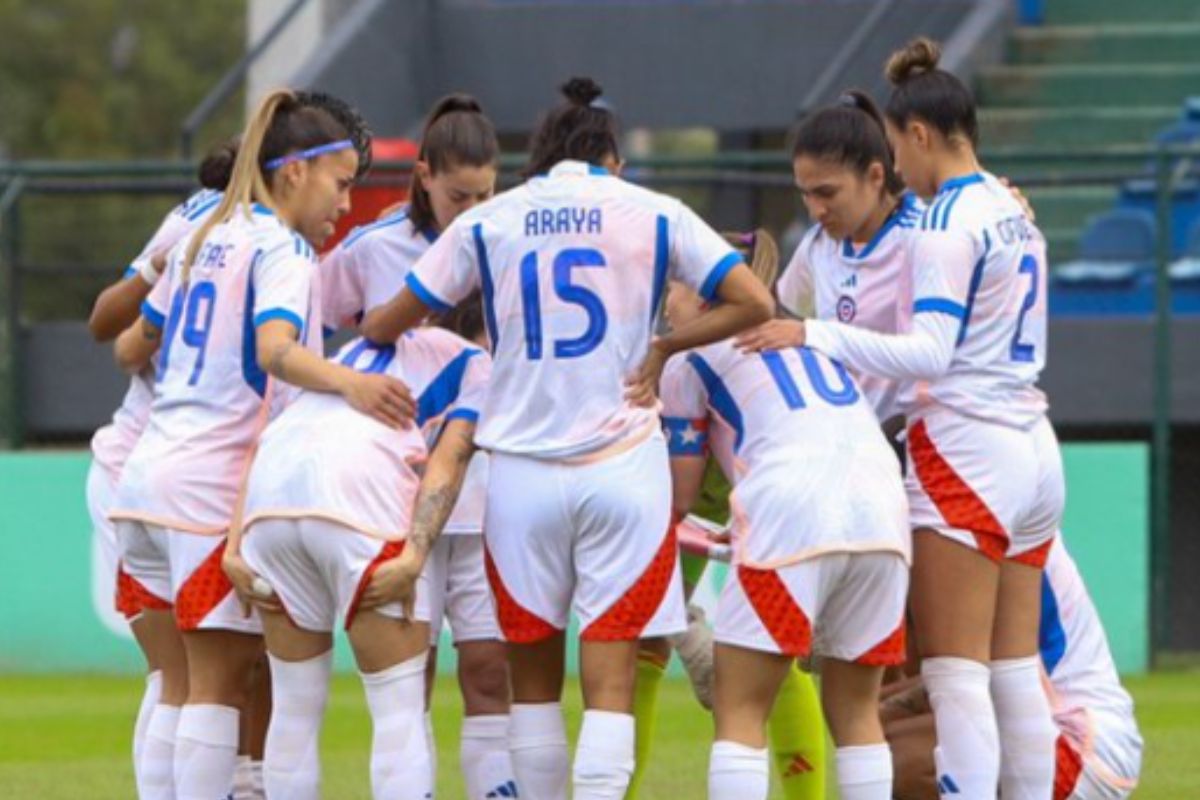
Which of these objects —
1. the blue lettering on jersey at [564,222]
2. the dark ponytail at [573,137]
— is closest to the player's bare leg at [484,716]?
the blue lettering on jersey at [564,222]

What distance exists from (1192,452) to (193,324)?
875 cm

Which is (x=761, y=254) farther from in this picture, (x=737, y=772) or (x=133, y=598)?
(x=133, y=598)

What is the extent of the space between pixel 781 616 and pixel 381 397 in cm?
108

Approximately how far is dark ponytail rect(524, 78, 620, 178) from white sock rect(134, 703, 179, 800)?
1663 mm

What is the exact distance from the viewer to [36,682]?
42.1ft

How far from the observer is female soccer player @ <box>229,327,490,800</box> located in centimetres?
660

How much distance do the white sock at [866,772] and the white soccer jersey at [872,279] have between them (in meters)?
0.94

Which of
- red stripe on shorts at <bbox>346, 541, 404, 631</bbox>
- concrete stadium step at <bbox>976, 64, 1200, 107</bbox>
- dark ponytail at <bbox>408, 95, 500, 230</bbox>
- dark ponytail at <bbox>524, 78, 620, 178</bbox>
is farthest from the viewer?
concrete stadium step at <bbox>976, 64, 1200, 107</bbox>

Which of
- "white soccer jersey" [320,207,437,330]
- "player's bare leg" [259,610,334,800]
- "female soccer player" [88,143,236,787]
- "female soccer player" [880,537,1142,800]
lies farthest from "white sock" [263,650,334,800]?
"female soccer player" [880,537,1142,800]

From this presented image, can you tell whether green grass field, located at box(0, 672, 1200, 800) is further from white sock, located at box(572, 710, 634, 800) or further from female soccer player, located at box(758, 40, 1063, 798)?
white sock, located at box(572, 710, 634, 800)

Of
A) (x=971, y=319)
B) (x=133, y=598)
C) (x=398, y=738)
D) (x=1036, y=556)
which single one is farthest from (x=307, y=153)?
(x=1036, y=556)

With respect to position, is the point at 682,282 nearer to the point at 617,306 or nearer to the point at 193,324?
the point at 617,306

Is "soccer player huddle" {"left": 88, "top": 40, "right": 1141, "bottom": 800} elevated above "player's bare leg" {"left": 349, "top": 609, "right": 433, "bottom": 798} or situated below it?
above

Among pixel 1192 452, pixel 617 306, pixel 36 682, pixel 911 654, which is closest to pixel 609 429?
pixel 617 306
